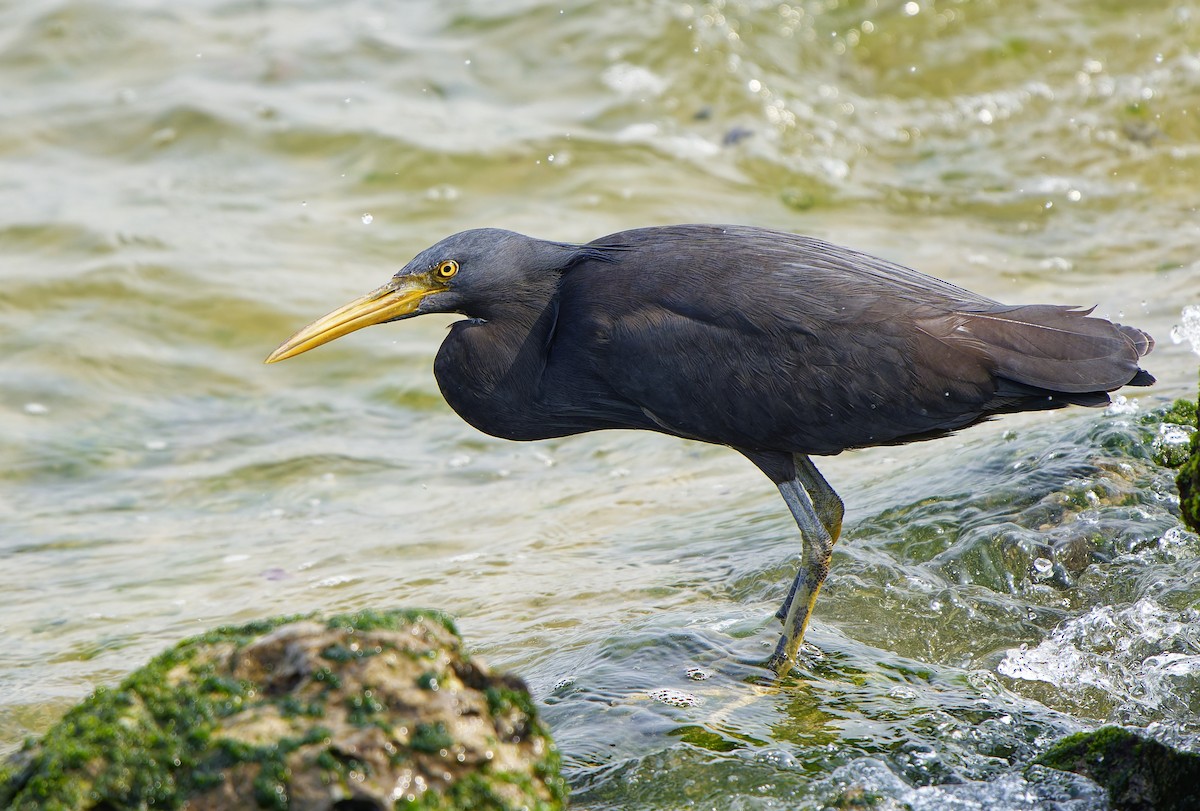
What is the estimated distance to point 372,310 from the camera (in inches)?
189

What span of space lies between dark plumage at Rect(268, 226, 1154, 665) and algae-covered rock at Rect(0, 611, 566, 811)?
1.79m

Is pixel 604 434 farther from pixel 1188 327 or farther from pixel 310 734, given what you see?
pixel 310 734

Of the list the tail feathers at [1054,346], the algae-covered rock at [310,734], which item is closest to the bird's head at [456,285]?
the tail feathers at [1054,346]

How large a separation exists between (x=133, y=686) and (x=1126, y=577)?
10.5ft

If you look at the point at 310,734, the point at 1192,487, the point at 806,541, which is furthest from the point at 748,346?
the point at 310,734

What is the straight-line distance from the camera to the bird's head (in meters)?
4.78

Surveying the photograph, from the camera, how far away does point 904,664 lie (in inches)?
163

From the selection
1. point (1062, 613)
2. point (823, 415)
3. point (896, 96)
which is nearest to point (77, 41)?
point (896, 96)

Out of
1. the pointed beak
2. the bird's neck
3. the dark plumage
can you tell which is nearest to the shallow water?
the dark plumage

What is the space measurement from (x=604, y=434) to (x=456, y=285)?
107 inches

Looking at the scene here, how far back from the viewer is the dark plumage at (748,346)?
4.32 m

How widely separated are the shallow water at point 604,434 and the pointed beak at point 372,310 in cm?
119

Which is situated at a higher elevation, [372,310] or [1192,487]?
[372,310]

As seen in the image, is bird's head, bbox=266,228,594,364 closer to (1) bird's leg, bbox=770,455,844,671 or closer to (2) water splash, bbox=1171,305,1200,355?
(1) bird's leg, bbox=770,455,844,671
